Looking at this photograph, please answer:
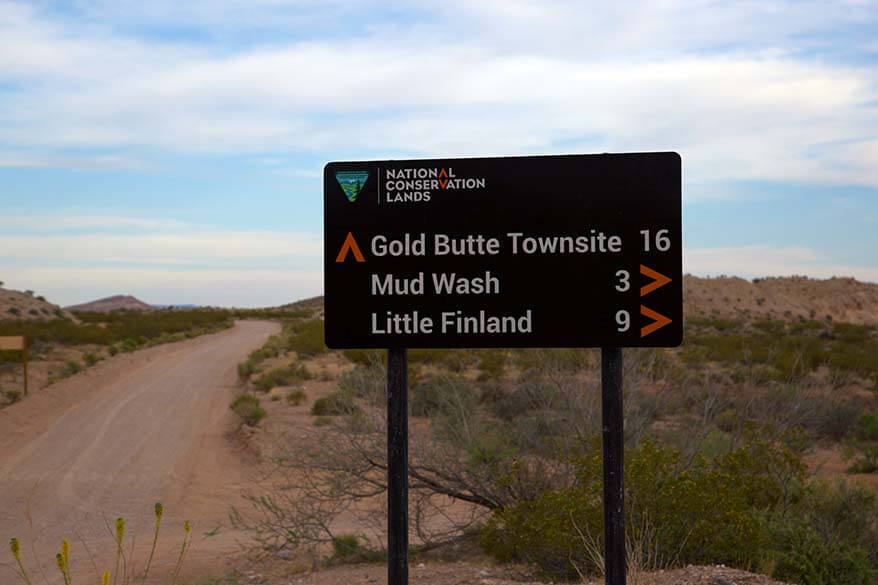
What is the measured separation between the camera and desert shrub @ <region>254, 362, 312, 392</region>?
2615 cm

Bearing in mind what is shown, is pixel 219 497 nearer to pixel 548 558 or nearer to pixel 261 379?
pixel 548 558

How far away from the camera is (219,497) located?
1395 cm

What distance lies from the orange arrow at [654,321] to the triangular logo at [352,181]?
1.63m

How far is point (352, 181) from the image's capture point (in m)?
4.78

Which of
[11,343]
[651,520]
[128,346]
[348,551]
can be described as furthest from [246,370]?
[651,520]

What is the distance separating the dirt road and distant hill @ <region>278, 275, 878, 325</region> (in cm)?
6329

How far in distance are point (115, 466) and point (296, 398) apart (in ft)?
27.2

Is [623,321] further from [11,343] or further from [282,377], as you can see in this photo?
[282,377]

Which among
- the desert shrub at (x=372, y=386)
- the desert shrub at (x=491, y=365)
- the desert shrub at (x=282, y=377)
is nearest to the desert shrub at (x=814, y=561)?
the desert shrub at (x=372, y=386)

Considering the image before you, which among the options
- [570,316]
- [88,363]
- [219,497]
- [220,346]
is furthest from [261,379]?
[570,316]

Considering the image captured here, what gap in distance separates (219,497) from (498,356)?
50.7ft

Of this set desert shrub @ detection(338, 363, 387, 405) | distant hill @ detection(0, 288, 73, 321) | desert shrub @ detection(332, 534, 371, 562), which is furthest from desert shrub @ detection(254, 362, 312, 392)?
distant hill @ detection(0, 288, 73, 321)

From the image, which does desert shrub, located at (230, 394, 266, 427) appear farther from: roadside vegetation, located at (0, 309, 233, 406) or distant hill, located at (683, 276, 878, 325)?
distant hill, located at (683, 276, 878, 325)

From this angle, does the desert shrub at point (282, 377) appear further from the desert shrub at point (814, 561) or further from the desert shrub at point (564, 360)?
the desert shrub at point (814, 561)
